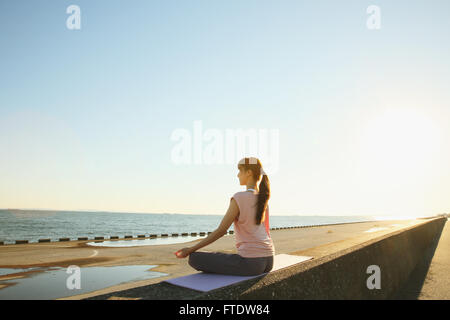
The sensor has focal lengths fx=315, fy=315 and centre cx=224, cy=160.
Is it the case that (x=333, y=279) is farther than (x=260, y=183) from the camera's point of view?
No

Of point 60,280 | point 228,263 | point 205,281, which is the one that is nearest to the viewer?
point 205,281

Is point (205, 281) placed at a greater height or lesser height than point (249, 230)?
lesser

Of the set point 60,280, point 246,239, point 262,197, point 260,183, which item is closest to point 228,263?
point 246,239

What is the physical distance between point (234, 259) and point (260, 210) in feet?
2.21

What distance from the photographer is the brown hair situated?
3.94 meters

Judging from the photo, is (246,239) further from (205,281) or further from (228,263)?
(205,281)

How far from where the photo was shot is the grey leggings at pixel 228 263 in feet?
12.1

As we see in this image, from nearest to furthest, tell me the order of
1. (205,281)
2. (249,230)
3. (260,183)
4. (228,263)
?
(205,281) < (228,263) < (249,230) < (260,183)

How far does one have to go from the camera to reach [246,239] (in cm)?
399

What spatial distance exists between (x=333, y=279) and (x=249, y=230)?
1.14 m

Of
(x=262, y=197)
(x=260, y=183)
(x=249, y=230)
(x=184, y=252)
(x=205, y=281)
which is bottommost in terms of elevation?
(x=205, y=281)

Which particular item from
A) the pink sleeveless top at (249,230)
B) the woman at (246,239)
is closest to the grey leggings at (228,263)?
the woman at (246,239)
